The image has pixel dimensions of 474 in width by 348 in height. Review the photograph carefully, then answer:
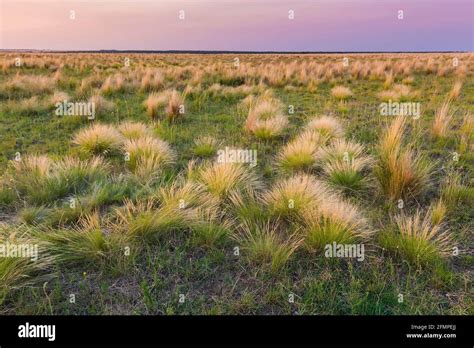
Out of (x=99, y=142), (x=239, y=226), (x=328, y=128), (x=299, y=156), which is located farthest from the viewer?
(x=328, y=128)

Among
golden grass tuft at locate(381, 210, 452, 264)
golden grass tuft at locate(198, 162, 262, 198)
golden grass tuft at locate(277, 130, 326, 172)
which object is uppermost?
golden grass tuft at locate(277, 130, 326, 172)

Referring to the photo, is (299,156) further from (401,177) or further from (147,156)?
(147,156)

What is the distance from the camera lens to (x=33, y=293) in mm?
2625

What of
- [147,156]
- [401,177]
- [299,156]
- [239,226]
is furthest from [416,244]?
[147,156]

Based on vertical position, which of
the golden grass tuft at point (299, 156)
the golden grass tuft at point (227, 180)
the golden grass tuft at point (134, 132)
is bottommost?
the golden grass tuft at point (227, 180)

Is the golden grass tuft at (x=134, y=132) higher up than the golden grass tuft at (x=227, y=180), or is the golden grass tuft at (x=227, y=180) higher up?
the golden grass tuft at (x=134, y=132)

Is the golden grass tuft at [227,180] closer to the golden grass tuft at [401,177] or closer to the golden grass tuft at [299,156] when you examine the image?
the golden grass tuft at [299,156]

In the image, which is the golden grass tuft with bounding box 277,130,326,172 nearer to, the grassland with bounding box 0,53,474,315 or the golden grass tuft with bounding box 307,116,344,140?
the grassland with bounding box 0,53,474,315

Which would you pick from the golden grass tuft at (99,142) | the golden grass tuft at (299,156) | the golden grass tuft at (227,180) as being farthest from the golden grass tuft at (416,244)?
the golden grass tuft at (99,142)

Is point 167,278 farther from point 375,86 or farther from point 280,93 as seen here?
point 375,86

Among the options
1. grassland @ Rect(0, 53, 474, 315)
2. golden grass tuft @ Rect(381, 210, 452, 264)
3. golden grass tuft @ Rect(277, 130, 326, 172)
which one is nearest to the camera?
grassland @ Rect(0, 53, 474, 315)

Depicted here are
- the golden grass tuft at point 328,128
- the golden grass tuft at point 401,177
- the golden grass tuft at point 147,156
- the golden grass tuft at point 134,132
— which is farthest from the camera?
the golden grass tuft at point 134,132

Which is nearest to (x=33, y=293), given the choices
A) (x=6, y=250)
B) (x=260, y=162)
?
(x=6, y=250)

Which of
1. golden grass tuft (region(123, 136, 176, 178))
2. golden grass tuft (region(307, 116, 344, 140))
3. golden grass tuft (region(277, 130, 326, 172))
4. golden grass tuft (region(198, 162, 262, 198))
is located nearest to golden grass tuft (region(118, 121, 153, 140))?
golden grass tuft (region(123, 136, 176, 178))
